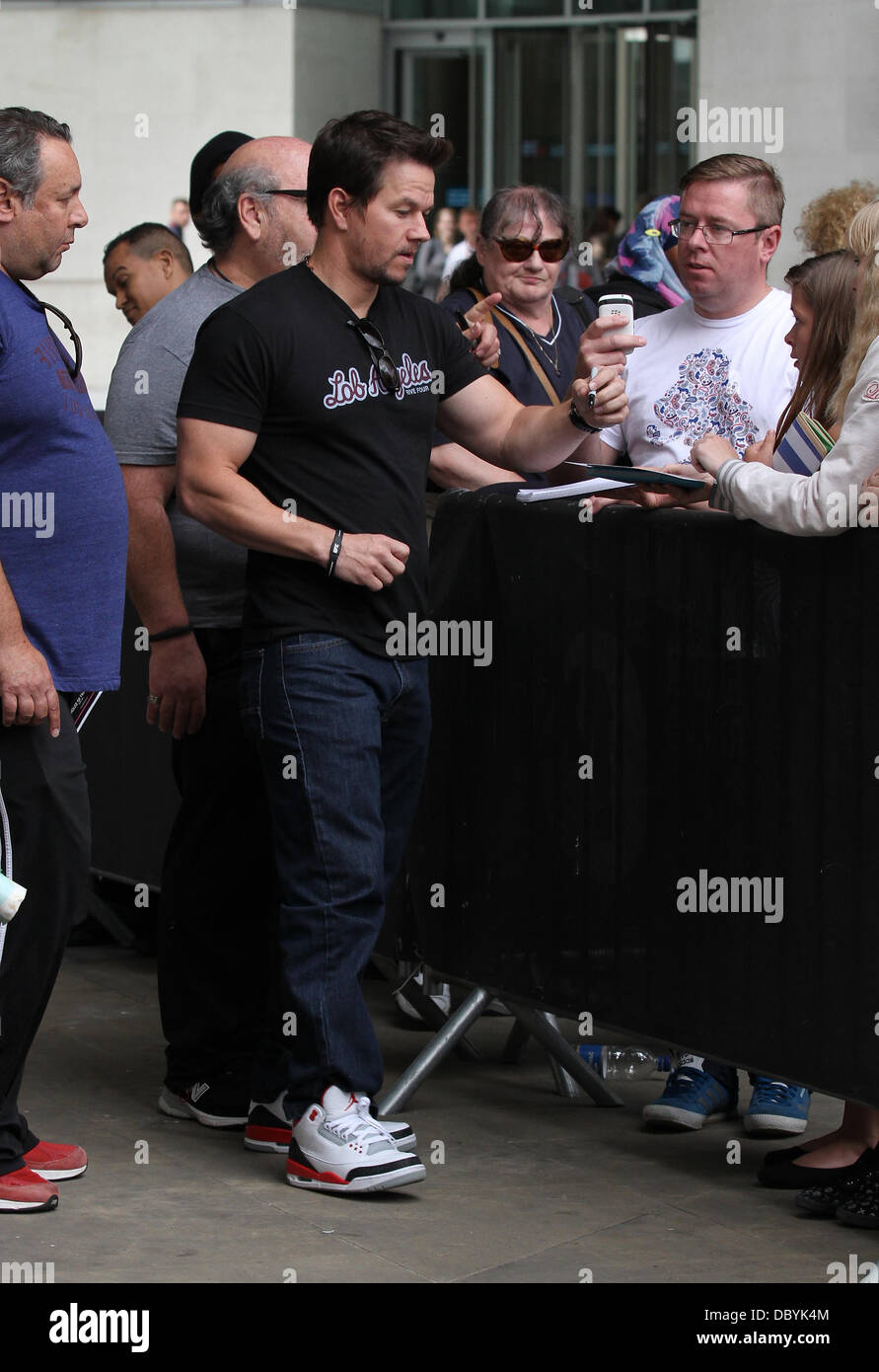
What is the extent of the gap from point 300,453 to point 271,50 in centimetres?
1785

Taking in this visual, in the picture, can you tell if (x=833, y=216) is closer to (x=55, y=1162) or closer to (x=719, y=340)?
(x=719, y=340)

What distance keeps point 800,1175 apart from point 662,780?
0.91m

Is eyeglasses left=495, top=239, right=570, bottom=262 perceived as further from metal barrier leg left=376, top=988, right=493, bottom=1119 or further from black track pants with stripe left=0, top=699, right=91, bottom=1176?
black track pants with stripe left=0, top=699, right=91, bottom=1176

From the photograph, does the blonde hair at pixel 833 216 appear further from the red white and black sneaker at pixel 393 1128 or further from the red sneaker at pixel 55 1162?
the red sneaker at pixel 55 1162

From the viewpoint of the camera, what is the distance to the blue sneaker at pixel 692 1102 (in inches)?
177

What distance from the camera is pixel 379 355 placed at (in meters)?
4.02

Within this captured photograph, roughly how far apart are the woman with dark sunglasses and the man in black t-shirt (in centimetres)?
141

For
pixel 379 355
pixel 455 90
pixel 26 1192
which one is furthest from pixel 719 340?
pixel 455 90

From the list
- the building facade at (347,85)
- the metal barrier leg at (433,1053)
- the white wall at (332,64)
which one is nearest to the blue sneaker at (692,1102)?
the metal barrier leg at (433,1053)

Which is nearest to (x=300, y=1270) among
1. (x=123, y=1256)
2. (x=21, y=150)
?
(x=123, y=1256)

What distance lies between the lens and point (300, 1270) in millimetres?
3562

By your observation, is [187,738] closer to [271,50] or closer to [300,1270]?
[300,1270]

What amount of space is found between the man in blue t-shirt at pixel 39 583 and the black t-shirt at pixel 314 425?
0.29 m

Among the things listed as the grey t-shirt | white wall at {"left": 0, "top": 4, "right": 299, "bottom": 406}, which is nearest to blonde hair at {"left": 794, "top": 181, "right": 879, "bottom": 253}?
the grey t-shirt
